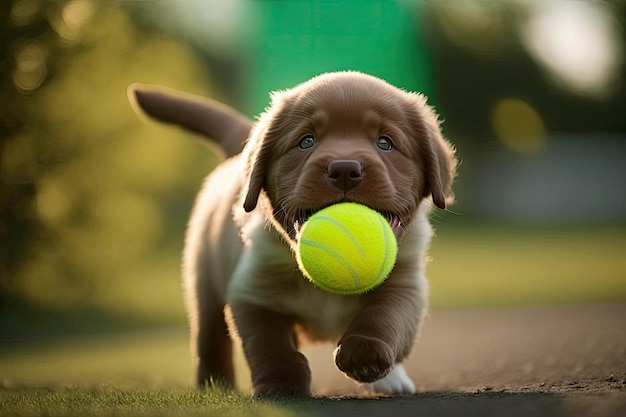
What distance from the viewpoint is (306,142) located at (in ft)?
11.2

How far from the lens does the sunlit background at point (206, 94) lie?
23.7 feet

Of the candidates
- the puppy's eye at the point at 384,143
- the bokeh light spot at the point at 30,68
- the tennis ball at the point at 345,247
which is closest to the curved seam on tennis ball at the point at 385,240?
the tennis ball at the point at 345,247

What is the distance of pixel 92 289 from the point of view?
800cm

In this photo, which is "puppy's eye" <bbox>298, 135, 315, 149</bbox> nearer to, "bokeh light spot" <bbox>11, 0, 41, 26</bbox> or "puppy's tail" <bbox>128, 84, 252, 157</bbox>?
"puppy's tail" <bbox>128, 84, 252, 157</bbox>

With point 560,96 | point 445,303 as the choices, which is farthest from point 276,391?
point 560,96

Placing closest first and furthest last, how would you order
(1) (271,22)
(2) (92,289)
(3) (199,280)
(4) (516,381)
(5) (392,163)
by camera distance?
(5) (392,163) → (4) (516,381) → (3) (199,280) → (2) (92,289) → (1) (271,22)

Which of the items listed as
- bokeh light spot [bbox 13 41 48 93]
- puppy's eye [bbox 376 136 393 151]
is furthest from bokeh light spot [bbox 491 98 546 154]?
puppy's eye [bbox 376 136 393 151]

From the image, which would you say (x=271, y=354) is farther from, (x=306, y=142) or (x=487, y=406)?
(x=487, y=406)

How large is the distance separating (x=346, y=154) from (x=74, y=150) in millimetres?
5024

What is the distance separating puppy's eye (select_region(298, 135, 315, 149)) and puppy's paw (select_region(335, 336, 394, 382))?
0.73 metres

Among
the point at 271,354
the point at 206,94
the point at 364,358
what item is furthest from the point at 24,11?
the point at 364,358

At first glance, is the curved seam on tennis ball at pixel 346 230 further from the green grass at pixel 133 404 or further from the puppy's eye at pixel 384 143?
the green grass at pixel 133 404

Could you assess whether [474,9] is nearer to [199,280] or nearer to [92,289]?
[92,289]

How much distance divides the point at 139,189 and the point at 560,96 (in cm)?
911
